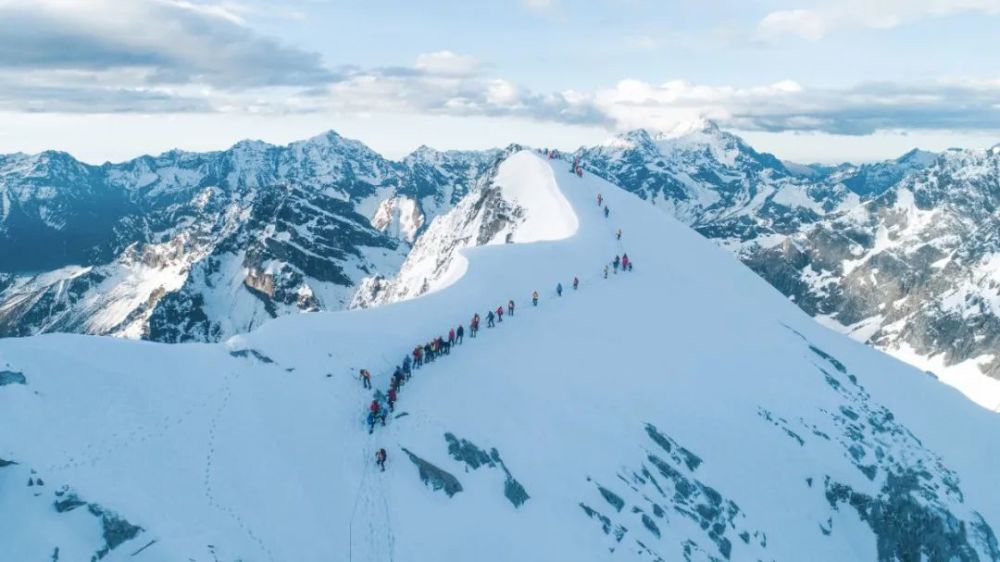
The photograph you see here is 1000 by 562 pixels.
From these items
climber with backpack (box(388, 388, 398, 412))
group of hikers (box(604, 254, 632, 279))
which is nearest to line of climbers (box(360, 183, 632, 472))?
climber with backpack (box(388, 388, 398, 412))

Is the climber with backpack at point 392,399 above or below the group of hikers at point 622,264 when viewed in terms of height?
above

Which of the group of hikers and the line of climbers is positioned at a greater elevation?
the line of climbers

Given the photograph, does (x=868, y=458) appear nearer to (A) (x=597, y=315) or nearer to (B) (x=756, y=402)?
(B) (x=756, y=402)

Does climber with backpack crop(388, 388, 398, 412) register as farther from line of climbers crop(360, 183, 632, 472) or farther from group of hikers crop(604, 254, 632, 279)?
group of hikers crop(604, 254, 632, 279)

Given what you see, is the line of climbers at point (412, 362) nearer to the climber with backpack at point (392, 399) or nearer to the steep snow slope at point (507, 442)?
the climber with backpack at point (392, 399)

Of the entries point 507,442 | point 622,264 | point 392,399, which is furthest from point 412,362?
point 622,264

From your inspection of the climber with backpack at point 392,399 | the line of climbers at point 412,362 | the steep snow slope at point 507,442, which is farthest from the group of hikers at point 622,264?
the climber with backpack at point 392,399

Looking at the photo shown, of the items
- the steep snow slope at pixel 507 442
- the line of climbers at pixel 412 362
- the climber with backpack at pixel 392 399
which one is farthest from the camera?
the climber with backpack at pixel 392 399

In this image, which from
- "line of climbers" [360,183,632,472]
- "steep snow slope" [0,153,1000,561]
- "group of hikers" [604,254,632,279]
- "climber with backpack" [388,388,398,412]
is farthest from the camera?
"group of hikers" [604,254,632,279]

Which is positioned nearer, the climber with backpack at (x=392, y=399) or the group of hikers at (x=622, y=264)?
the climber with backpack at (x=392, y=399)
